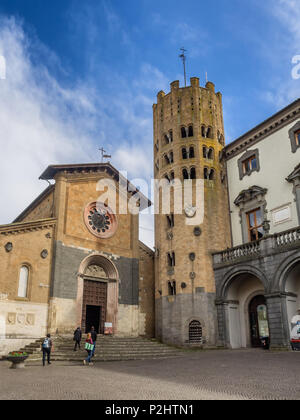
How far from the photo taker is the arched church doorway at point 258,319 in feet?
78.8

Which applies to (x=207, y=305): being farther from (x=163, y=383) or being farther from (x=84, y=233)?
(x=163, y=383)

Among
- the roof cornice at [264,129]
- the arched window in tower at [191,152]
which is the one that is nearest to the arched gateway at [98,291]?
the arched window in tower at [191,152]

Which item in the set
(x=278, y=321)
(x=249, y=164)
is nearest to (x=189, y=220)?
(x=249, y=164)

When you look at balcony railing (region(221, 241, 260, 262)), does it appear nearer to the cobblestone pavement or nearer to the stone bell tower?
the stone bell tower

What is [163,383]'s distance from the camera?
33.4 ft

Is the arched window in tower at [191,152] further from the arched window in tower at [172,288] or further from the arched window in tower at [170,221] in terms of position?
the arched window in tower at [172,288]

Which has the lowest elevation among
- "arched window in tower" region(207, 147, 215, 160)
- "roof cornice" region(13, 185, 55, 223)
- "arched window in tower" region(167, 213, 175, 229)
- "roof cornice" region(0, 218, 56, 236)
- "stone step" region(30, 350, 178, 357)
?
"stone step" region(30, 350, 178, 357)

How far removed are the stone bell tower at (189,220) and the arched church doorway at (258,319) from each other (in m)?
2.50

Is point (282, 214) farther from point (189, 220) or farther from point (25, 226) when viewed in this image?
point (25, 226)

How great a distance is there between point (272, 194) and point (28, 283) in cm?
1643

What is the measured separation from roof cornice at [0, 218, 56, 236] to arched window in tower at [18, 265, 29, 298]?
7.29 ft

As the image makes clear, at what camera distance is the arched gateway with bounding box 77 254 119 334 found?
25.5 metres

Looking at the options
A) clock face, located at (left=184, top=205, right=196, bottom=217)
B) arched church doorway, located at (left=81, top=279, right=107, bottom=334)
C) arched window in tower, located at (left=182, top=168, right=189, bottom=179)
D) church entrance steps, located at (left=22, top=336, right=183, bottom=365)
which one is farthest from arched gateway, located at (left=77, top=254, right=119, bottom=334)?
arched window in tower, located at (left=182, top=168, right=189, bottom=179)
